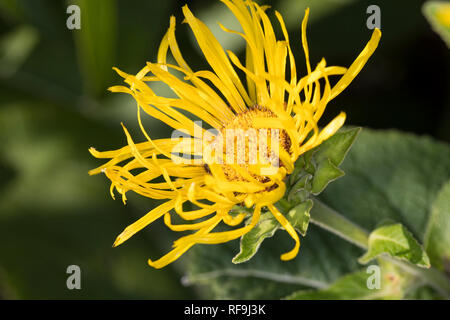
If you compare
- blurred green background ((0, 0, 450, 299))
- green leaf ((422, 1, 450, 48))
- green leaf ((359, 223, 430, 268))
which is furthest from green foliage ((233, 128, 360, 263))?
blurred green background ((0, 0, 450, 299))

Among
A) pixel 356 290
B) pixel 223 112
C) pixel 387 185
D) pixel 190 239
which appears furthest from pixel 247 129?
pixel 387 185

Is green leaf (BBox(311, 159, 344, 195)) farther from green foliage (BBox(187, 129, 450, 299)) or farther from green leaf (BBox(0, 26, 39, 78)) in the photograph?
green leaf (BBox(0, 26, 39, 78))

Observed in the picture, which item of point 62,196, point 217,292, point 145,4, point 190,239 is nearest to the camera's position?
point 190,239

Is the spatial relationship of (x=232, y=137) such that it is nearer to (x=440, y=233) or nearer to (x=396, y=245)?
(x=396, y=245)

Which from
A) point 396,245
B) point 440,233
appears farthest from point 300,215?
point 440,233

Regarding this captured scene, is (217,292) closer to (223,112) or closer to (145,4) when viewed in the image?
(223,112)

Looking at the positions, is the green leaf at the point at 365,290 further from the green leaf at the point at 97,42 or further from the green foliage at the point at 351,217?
the green leaf at the point at 97,42
